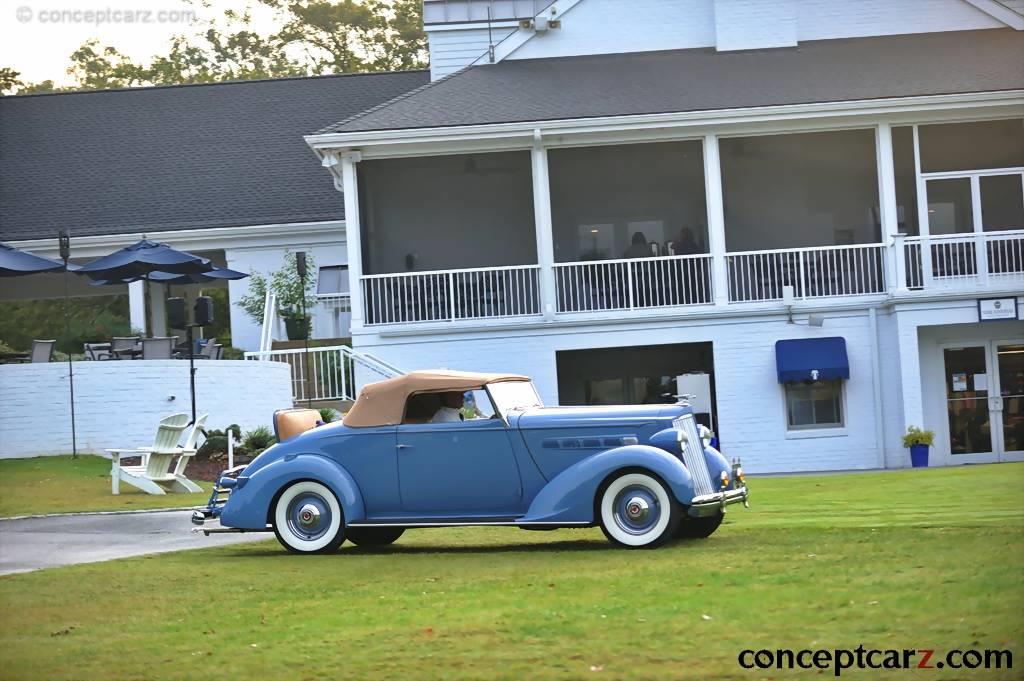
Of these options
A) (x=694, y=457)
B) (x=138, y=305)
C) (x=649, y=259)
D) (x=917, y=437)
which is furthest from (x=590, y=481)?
(x=138, y=305)

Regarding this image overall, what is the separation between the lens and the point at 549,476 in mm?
11984

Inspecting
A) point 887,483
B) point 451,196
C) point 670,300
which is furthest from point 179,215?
point 887,483

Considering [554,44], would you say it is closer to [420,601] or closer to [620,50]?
[620,50]

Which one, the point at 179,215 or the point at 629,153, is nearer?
the point at 629,153

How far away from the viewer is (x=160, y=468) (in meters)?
19.8

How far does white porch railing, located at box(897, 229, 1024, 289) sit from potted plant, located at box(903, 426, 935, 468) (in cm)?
253

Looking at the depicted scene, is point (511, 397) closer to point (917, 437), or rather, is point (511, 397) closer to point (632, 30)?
point (917, 437)

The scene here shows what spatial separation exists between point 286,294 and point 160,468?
1041 cm

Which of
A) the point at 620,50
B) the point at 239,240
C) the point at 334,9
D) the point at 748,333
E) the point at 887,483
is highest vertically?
the point at 334,9

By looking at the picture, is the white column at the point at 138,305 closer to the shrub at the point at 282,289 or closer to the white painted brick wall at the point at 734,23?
the shrub at the point at 282,289

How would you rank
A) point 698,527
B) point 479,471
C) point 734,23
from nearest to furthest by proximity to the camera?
1. point 479,471
2. point 698,527
3. point 734,23

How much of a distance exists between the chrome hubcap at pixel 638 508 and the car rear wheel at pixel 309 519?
2.48 metres

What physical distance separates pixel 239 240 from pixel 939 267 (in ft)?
48.9

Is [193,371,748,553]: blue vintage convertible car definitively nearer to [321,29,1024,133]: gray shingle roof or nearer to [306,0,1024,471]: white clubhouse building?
[306,0,1024,471]: white clubhouse building
